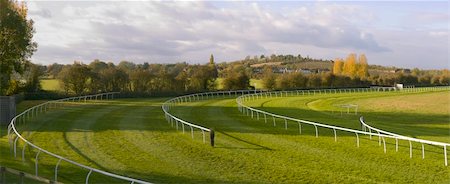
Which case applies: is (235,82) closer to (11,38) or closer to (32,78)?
(32,78)

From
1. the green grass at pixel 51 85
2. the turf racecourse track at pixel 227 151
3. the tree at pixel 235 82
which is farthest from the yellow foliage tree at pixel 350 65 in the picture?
the turf racecourse track at pixel 227 151

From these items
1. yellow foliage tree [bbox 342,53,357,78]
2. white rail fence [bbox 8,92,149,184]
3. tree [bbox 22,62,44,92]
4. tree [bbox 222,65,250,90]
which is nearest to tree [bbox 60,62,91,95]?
tree [bbox 22,62,44,92]

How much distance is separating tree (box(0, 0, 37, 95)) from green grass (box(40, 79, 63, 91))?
1752 centimetres

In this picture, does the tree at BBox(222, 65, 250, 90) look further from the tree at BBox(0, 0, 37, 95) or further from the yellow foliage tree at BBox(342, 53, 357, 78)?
the yellow foliage tree at BBox(342, 53, 357, 78)

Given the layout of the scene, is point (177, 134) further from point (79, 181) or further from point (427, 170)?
point (427, 170)

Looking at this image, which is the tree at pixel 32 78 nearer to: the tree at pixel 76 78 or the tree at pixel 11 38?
the tree at pixel 76 78

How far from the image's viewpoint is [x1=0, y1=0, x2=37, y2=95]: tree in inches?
1367

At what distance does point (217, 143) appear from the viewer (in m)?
19.3

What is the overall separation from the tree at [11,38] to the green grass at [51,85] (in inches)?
690

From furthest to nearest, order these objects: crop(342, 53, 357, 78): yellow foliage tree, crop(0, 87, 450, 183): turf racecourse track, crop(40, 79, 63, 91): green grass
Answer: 1. crop(342, 53, 357, 78): yellow foliage tree
2. crop(40, 79, 63, 91): green grass
3. crop(0, 87, 450, 183): turf racecourse track

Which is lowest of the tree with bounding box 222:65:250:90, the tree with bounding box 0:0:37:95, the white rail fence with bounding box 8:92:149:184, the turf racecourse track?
the turf racecourse track

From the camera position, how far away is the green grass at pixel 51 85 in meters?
56.0

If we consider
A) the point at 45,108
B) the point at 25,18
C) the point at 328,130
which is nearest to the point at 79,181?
the point at 328,130

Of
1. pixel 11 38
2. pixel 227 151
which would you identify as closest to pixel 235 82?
pixel 11 38
